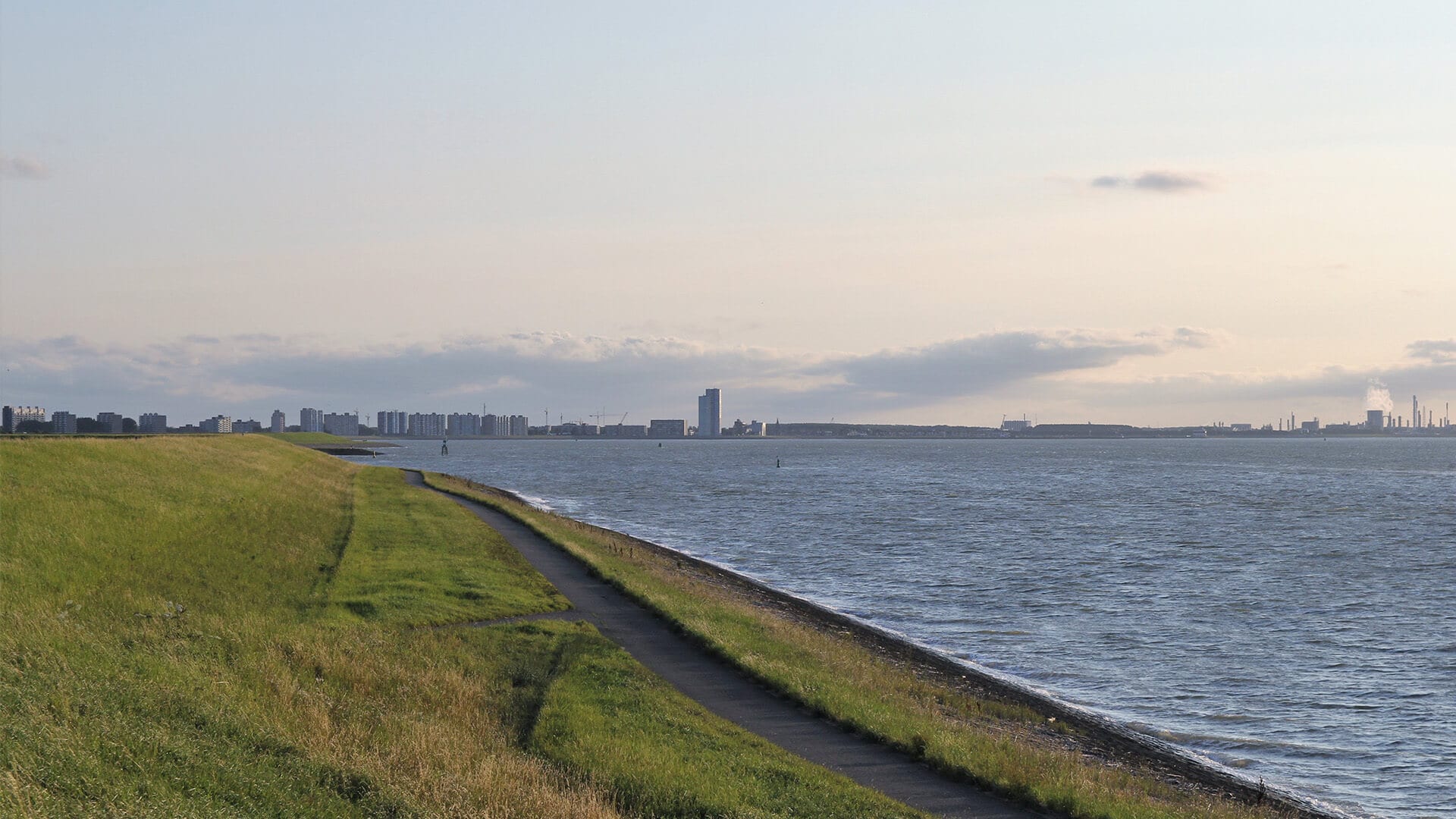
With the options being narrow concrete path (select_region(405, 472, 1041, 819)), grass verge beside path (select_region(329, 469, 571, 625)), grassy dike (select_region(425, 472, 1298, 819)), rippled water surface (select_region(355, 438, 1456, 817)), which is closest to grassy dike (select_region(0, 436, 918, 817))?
grass verge beside path (select_region(329, 469, 571, 625))

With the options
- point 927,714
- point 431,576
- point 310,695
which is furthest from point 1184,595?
Answer: point 310,695

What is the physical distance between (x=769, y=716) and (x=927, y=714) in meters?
3.89

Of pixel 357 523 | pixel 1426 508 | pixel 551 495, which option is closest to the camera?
pixel 357 523

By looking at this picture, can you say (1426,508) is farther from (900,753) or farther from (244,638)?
(244,638)

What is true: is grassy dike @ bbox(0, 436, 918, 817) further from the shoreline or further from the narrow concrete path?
the shoreline

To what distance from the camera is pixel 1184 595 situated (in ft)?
137

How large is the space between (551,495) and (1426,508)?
7617cm

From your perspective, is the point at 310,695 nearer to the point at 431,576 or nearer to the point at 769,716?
the point at 769,716

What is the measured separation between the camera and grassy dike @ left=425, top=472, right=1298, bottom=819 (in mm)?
16719

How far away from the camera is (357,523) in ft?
162

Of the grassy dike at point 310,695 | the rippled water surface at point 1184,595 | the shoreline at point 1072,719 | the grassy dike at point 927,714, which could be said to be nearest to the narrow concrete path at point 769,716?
the grassy dike at point 927,714

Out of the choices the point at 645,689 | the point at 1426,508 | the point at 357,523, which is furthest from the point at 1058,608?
the point at 1426,508

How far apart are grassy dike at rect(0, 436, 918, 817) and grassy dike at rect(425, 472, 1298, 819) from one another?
8.15 feet

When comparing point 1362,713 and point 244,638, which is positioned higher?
point 244,638
